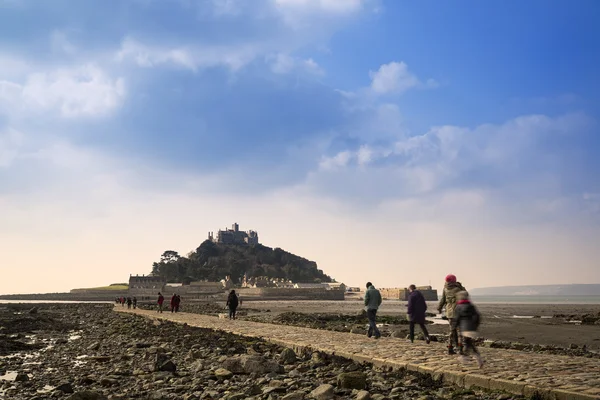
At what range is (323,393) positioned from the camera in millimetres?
9102

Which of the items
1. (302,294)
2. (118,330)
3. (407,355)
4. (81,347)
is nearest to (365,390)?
(407,355)

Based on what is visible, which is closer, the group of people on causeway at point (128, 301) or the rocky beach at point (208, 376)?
the rocky beach at point (208, 376)

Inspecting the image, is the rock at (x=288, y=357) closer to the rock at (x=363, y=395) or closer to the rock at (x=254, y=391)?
the rock at (x=254, y=391)

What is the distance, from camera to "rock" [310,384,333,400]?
9023 millimetres

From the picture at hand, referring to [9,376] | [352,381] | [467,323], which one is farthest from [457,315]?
[9,376]

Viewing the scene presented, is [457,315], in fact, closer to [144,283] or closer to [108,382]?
[108,382]

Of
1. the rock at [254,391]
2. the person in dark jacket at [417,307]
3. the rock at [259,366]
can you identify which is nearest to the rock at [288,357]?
the rock at [259,366]

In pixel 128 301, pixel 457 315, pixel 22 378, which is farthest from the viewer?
pixel 128 301

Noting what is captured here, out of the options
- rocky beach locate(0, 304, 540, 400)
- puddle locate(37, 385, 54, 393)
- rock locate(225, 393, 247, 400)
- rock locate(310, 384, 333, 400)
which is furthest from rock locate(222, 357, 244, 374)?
puddle locate(37, 385, 54, 393)

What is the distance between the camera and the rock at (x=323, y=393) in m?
9.02

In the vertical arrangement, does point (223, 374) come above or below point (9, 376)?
above

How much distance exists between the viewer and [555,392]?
26.5 ft

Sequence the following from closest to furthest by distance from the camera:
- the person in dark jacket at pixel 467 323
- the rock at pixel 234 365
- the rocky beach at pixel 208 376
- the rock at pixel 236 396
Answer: the rock at pixel 236 396
the rocky beach at pixel 208 376
the person in dark jacket at pixel 467 323
the rock at pixel 234 365

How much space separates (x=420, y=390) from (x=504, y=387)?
1505 millimetres
